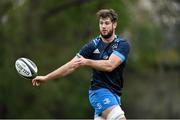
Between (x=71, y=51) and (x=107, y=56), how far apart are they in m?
26.5

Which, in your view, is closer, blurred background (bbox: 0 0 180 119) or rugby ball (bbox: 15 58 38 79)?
rugby ball (bbox: 15 58 38 79)

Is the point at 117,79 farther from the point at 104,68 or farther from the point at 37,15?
the point at 37,15

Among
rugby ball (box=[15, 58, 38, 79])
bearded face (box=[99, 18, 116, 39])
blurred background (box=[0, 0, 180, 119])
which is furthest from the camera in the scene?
blurred background (box=[0, 0, 180, 119])

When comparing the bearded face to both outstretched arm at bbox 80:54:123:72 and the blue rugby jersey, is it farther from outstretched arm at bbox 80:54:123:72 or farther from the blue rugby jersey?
outstretched arm at bbox 80:54:123:72

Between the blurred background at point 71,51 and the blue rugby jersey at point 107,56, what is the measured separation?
2424 centimetres

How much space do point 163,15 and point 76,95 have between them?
914cm

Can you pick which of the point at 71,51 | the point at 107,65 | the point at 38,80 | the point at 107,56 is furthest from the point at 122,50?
the point at 71,51

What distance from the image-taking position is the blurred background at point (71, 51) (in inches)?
1347

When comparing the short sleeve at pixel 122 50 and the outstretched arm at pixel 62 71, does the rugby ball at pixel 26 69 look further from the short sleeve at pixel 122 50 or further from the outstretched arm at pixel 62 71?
the short sleeve at pixel 122 50

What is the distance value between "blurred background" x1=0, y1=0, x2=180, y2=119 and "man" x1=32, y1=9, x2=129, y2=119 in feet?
79.7

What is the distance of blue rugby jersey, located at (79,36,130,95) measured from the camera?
364 inches

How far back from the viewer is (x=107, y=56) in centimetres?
927

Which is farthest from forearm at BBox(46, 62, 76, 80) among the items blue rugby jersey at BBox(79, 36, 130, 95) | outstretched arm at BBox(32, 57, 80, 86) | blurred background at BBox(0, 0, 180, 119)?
blurred background at BBox(0, 0, 180, 119)

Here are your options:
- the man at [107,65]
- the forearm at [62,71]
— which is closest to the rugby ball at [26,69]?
the forearm at [62,71]
